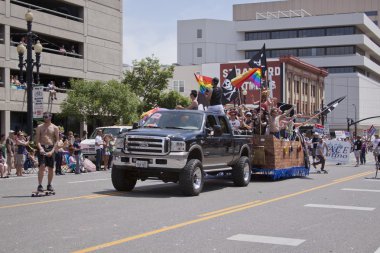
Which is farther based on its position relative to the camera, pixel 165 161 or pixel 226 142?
pixel 226 142

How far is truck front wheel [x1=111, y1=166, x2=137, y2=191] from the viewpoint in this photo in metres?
13.6

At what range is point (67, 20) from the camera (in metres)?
47.1

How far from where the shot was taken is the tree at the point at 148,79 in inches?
2122

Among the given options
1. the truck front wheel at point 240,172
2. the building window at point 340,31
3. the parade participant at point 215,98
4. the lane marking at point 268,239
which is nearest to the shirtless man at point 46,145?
the parade participant at point 215,98

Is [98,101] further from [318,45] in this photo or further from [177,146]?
[318,45]

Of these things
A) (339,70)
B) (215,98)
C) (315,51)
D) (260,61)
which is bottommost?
(215,98)

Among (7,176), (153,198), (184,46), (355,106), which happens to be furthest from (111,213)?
(184,46)

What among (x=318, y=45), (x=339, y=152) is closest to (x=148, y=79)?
(x=339, y=152)

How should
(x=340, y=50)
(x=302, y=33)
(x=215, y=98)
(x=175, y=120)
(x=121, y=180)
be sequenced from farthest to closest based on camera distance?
(x=302, y=33)
(x=340, y=50)
(x=215, y=98)
(x=175, y=120)
(x=121, y=180)

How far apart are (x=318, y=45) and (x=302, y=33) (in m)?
3.47

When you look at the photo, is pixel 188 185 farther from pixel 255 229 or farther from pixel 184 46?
pixel 184 46

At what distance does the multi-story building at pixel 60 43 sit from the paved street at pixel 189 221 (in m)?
27.8

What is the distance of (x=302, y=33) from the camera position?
93.3m

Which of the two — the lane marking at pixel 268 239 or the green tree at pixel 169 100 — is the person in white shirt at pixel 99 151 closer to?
the lane marking at pixel 268 239
